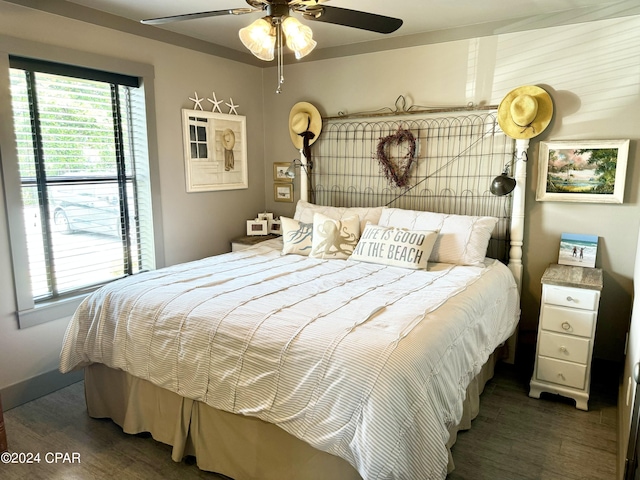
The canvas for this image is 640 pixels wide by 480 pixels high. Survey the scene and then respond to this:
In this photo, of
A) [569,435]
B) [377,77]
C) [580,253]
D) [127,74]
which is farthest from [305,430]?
[377,77]

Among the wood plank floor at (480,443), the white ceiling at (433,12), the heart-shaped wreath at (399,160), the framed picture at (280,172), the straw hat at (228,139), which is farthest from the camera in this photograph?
the framed picture at (280,172)

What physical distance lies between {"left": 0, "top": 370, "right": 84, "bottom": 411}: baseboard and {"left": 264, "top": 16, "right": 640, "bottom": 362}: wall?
3.17 m

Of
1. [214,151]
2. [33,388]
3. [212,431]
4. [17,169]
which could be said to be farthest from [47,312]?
[214,151]

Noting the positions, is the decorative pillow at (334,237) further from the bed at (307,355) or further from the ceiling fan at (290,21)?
the ceiling fan at (290,21)

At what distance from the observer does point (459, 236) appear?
3064 millimetres

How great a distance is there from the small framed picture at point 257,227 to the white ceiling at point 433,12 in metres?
1.63

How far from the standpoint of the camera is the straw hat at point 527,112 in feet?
9.88

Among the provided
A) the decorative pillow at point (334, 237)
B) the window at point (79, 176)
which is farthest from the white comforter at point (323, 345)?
the window at point (79, 176)

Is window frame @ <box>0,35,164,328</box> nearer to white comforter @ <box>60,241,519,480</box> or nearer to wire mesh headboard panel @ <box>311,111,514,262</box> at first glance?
white comforter @ <box>60,241,519,480</box>

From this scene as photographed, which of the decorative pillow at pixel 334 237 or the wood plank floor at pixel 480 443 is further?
the decorative pillow at pixel 334 237

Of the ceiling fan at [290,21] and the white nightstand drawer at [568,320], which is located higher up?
the ceiling fan at [290,21]

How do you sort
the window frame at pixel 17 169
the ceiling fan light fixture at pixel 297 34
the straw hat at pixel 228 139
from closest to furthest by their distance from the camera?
the ceiling fan light fixture at pixel 297 34
the window frame at pixel 17 169
the straw hat at pixel 228 139

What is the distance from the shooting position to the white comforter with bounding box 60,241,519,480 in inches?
62.8

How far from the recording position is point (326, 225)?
129 inches
